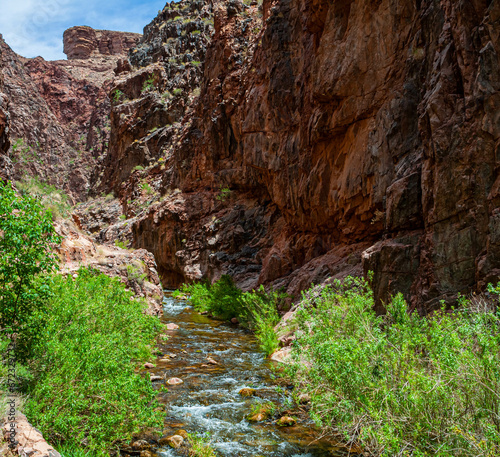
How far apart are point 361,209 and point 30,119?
57419 mm

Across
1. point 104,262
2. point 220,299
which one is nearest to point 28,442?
point 104,262

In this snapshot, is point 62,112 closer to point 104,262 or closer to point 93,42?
point 93,42

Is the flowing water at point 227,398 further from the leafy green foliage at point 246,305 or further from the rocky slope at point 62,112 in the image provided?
the rocky slope at point 62,112

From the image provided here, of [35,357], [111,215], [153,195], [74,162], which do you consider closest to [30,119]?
[74,162]

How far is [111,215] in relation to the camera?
36.9 meters

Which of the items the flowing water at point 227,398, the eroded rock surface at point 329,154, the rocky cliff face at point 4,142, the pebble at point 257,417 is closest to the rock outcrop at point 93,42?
the eroded rock surface at point 329,154

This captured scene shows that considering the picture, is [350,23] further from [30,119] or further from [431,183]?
A: [30,119]

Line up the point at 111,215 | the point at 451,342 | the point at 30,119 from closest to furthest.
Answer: the point at 451,342 → the point at 111,215 → the point at 30,119

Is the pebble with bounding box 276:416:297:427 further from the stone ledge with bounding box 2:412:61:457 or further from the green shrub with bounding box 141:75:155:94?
the green shrub with bounding box 141:75:155:94

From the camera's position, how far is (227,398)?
277 inches

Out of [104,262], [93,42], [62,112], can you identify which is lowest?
[104,262]

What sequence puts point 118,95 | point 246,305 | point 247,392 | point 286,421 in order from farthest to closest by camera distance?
point 118,95 → point 246,305 → point 247,392 → point 286,421

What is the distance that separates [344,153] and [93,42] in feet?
285

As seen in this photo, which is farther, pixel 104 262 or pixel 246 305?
pixel 246 305
